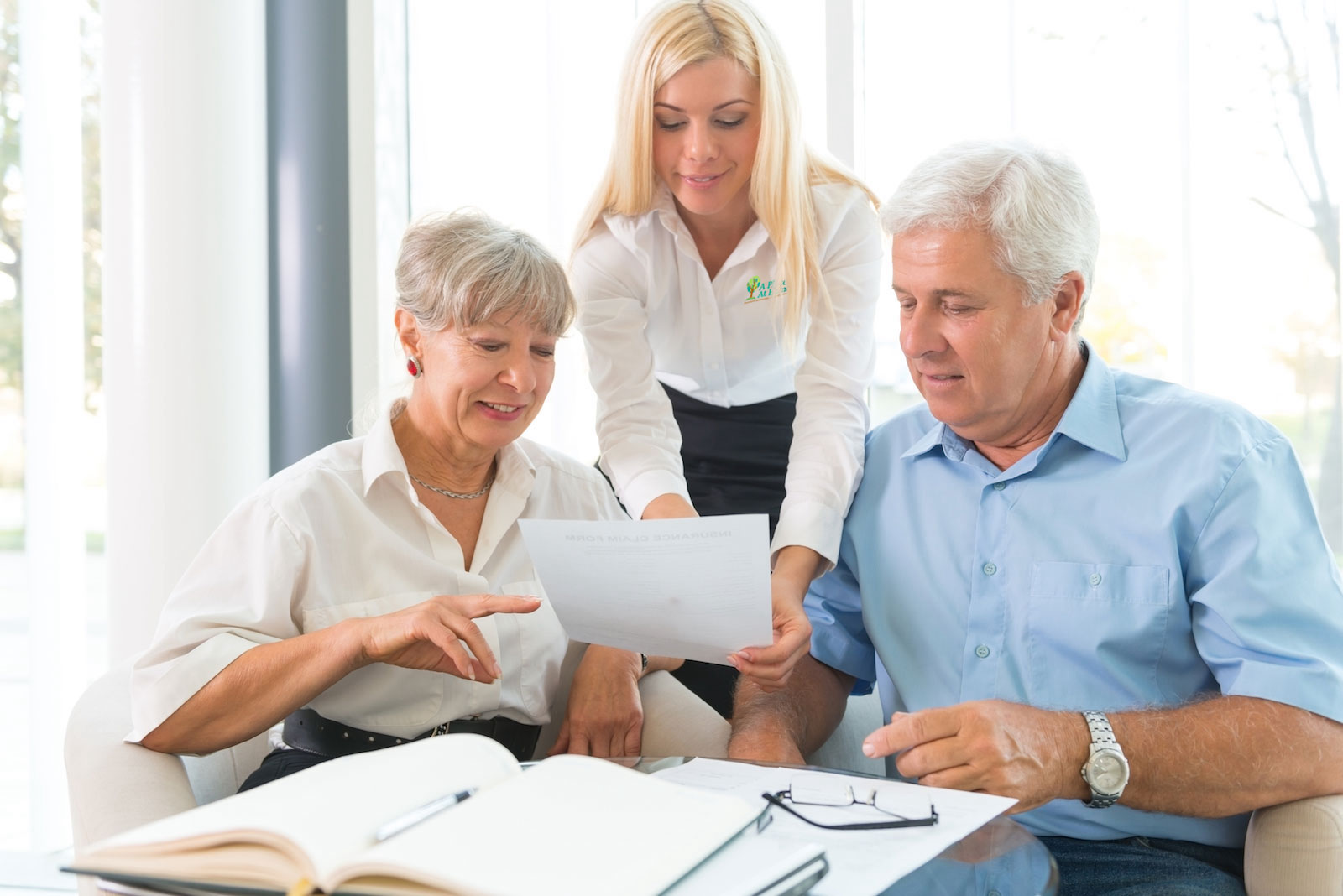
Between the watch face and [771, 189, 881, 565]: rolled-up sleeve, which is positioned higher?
[771, 189, 881, 565]: rolled-up sleeve

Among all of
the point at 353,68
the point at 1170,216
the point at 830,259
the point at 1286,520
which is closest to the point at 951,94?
the point at 1170,216

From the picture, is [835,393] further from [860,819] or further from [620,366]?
[860,819]

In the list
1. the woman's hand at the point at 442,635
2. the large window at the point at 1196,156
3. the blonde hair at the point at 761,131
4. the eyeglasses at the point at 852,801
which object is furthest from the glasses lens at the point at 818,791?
the large window at the point at 1196,156

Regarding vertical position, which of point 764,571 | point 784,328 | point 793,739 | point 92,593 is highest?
point 784,328

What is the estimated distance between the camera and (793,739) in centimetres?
179

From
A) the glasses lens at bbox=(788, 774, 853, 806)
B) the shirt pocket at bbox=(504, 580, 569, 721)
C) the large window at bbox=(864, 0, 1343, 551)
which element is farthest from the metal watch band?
the large window at bbox=(864, 0, 1343, 551)

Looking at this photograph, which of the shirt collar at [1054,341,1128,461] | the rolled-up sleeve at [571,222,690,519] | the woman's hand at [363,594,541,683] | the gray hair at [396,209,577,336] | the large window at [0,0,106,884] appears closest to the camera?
the woman's hand at [363,594,541,683]

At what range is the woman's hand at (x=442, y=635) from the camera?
148cm

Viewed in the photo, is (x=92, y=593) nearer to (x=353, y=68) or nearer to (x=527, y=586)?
(x=353, y=68)

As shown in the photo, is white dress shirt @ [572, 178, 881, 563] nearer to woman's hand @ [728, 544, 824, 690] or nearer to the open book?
woman's hand @ [728, 544, 824, 690]

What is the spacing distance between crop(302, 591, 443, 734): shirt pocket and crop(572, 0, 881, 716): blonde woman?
51cm

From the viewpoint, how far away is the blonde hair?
6.94 feet

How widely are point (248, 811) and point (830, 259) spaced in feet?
5.47

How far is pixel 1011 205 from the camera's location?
5.55 feet
